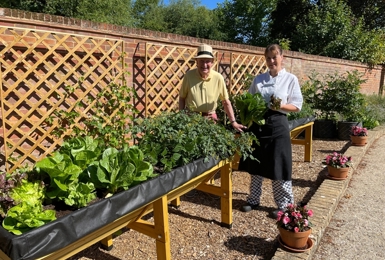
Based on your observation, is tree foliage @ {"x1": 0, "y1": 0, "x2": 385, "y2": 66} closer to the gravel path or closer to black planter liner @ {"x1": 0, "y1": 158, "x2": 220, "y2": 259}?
the gravel path

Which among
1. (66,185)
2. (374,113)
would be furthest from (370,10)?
(66,185)

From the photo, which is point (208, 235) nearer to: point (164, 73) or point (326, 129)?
point (164, 73)

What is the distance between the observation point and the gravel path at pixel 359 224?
108 inches

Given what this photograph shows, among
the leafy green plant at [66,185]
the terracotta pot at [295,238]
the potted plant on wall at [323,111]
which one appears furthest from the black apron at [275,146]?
the potted plant on wall at [323,111]

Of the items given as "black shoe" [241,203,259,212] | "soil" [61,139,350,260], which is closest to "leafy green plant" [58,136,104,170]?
"soil" [61,139,350,260]

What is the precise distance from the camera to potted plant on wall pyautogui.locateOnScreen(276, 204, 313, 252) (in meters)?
2.46

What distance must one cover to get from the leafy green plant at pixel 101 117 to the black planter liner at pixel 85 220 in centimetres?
151

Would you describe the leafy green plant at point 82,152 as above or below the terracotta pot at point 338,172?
above

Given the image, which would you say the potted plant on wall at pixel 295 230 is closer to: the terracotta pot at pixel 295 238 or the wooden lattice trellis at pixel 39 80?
the terracotta pot at pixel 295 238

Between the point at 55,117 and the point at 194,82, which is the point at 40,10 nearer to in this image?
the point at 55,117

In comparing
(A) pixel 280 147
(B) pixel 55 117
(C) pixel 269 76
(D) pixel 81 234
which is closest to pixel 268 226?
(A) pixel 280 147

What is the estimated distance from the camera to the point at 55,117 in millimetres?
3537

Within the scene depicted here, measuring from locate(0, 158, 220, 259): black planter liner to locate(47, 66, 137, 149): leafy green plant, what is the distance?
4.97ft

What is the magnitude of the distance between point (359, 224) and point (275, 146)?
1.27m
